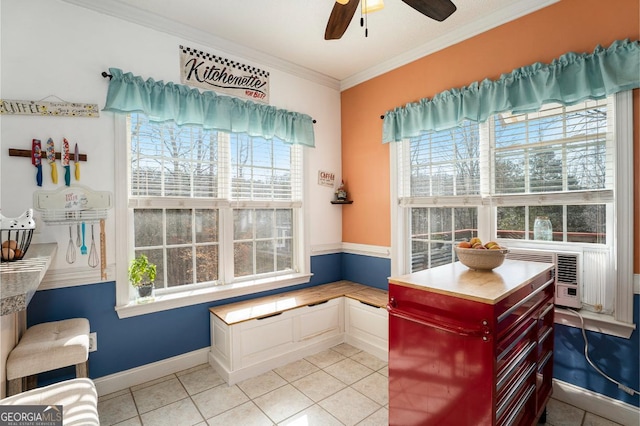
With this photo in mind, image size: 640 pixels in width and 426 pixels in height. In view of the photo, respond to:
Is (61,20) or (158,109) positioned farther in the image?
(158,109)

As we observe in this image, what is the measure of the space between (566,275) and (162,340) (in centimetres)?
332

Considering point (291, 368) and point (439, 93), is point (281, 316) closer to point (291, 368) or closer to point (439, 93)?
point (291, 368)

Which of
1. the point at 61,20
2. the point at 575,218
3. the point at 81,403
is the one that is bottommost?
the point at 81,403

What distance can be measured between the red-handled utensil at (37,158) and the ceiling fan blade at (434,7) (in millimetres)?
2637

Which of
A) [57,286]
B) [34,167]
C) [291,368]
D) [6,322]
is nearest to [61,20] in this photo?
[34,167]

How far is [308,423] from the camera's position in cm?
212

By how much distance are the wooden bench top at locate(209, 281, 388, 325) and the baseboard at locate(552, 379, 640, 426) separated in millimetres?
1452

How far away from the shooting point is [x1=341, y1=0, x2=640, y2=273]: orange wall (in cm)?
214

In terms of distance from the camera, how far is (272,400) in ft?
7.78

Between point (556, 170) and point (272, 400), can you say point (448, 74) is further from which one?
point (272, 400)

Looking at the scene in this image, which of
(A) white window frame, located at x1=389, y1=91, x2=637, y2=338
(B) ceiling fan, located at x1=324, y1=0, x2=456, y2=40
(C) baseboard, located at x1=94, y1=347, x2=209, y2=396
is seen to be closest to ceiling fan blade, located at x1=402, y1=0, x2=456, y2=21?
(B) ceiling fan, located at x1=324, y1=0, x2=456, y2=40

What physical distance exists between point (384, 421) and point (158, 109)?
2994 millimetres

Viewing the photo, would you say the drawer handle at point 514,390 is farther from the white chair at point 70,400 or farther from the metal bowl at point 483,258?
the white chair at point 70,400

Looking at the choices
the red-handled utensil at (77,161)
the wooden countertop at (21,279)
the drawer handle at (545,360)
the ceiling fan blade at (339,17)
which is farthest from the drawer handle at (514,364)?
the red-handled utensil at (77,161)
